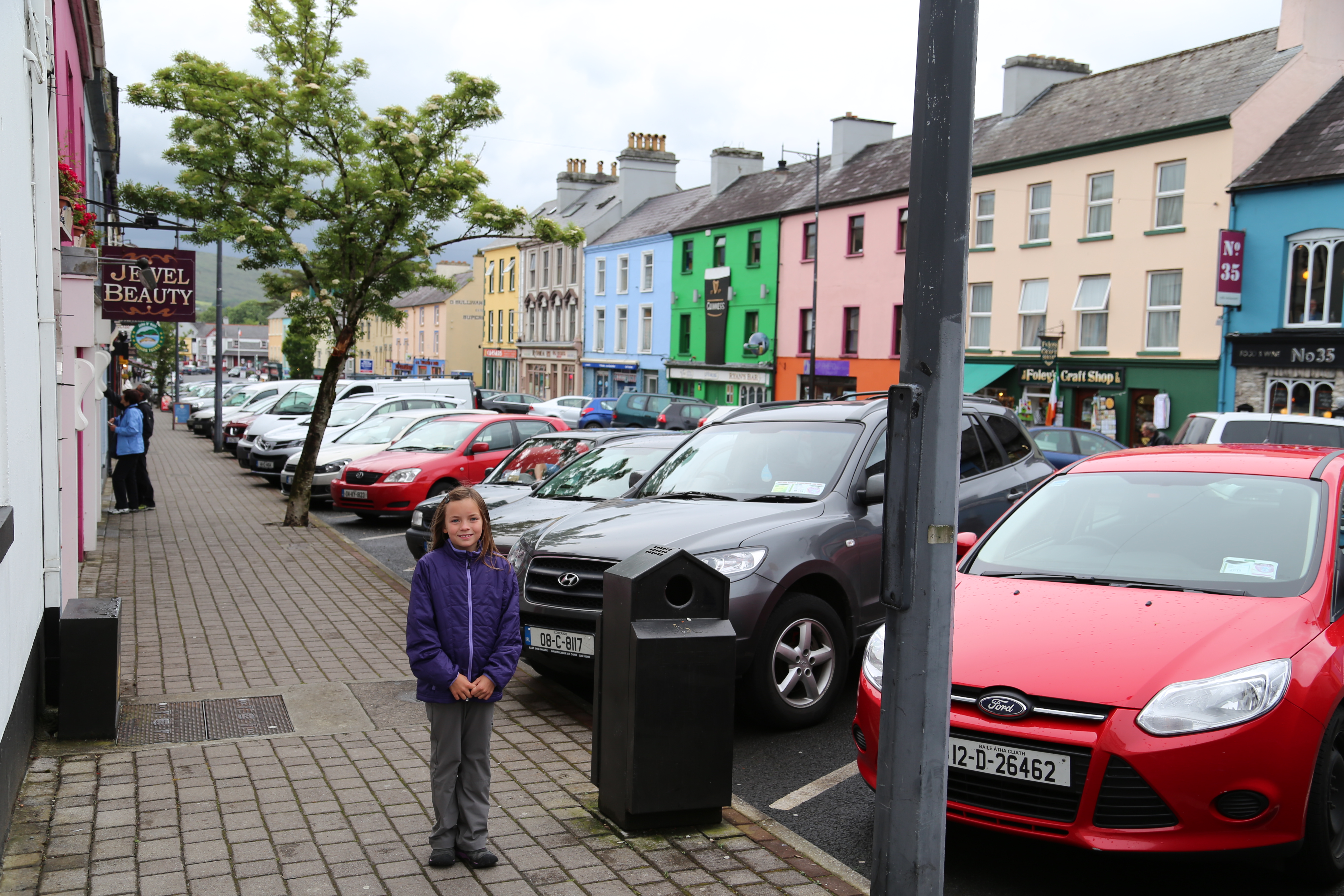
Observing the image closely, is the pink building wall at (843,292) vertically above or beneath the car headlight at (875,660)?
above

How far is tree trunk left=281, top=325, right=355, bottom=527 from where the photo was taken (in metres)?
15.2

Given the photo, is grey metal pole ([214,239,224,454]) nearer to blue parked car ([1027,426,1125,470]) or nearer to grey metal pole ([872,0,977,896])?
blue parked car ([1027,426,1125,470])

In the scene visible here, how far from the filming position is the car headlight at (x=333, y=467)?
17656mm

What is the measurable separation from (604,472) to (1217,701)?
6657mm

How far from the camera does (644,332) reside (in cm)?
5278

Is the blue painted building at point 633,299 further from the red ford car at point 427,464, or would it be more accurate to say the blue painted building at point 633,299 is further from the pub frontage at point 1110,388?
the red ford car at point 427,464

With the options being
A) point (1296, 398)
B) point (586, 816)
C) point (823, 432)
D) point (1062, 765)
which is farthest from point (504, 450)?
point (1296, 398)

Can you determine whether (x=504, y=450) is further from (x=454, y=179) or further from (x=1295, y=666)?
(x=1295, y=666)

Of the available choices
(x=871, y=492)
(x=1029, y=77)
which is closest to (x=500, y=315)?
(x=1029, y=77)

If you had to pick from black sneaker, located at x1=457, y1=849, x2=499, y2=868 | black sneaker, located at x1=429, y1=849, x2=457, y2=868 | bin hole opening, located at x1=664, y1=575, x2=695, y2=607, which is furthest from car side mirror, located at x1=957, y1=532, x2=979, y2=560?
black sneaker, located at x1=429, y1=849, x2=457, y2=868

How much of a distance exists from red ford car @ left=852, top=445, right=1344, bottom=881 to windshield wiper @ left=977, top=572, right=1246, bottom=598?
10mm

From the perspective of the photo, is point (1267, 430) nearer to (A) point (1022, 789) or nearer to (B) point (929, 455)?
(A) point (1022, 789)

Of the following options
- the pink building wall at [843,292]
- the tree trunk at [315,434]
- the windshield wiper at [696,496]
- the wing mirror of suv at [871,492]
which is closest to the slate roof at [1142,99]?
the pink building wall at [843,292]

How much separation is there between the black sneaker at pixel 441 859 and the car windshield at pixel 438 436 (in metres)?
11.7
